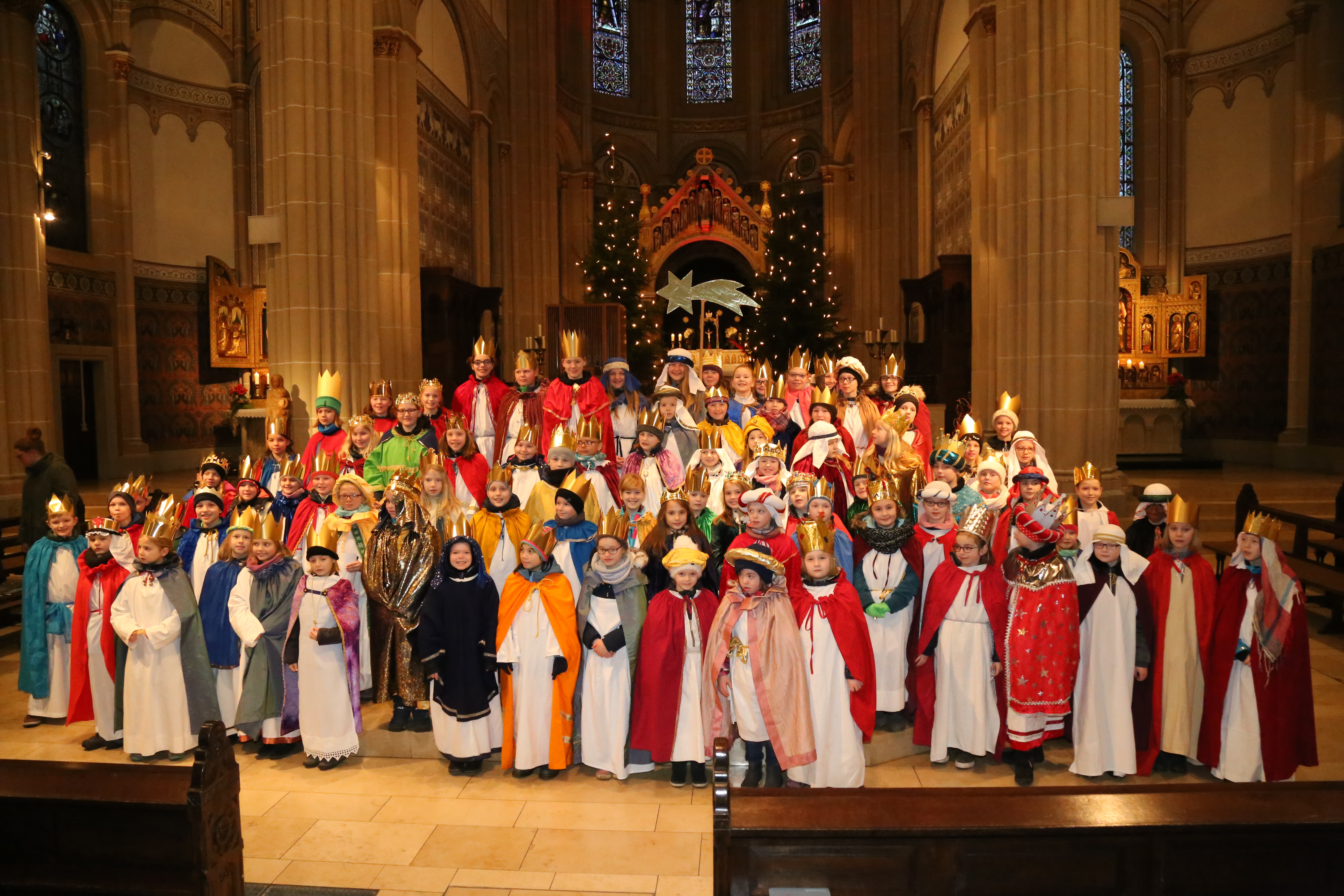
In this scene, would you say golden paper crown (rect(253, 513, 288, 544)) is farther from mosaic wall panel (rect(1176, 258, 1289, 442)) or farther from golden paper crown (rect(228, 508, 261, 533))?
mosaic wall panel (rect(1176, 258, 1289, 442))

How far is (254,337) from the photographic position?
1936 cm

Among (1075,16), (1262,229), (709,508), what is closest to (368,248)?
(709,508)

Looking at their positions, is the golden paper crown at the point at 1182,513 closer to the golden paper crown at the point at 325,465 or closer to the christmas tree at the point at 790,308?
the golden paper crown at the point at 325,465

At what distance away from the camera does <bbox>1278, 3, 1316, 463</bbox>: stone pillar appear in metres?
16.0

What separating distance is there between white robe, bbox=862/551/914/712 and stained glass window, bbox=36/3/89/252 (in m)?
17.0

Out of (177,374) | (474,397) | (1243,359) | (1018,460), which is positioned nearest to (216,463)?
(474,397)

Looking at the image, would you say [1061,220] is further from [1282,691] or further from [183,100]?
[183,100]

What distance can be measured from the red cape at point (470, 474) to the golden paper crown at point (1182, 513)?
475cm

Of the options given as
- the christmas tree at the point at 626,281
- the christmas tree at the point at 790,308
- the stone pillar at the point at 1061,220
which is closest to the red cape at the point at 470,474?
the stone pillar at the point at 1061,220

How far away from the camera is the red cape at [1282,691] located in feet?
16.9

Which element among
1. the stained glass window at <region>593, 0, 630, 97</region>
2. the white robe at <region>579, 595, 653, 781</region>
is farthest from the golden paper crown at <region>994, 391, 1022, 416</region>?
the stained glass window at <region>593, 0, 630, 97</region>

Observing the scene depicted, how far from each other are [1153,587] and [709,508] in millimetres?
2732

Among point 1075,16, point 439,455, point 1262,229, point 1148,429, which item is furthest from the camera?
point 1262,229

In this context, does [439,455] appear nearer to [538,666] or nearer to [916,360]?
[538,666]
